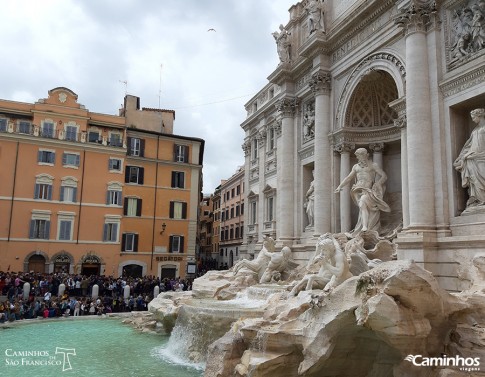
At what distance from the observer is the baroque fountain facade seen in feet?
23.2

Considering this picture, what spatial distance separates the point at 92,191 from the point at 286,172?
15.6 metres

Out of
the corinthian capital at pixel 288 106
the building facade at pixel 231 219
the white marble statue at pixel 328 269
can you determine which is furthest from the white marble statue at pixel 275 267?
the building facade at pixel 231 219

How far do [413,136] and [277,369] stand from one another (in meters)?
8.65

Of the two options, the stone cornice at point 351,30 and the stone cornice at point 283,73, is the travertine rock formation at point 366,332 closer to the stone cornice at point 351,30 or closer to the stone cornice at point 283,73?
the stone cornice at point 351,30

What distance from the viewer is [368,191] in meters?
16.6

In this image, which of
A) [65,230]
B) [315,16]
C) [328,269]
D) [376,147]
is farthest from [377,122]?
[65,230]

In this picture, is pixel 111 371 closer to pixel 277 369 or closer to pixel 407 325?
pixel 277 369

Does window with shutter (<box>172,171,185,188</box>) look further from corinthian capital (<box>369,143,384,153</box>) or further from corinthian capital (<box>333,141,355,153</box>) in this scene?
corinthian capital (<box>369,143,384,153</box>)

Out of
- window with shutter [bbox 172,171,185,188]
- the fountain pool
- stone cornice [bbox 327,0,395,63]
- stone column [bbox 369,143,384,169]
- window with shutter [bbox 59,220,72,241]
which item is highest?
stone cornice [bbox 327,0,395,63]

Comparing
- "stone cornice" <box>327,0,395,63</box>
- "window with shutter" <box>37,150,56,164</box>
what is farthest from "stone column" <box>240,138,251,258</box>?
"window with shutter" <box>37,150,56,164</box>

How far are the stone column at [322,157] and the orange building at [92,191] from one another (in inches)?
652

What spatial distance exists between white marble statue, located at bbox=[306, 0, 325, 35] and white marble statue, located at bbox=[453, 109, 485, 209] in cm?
943

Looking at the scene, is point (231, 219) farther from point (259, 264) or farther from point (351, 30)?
point (351, 30)

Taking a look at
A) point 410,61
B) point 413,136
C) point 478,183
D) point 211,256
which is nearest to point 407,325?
point 478,183
